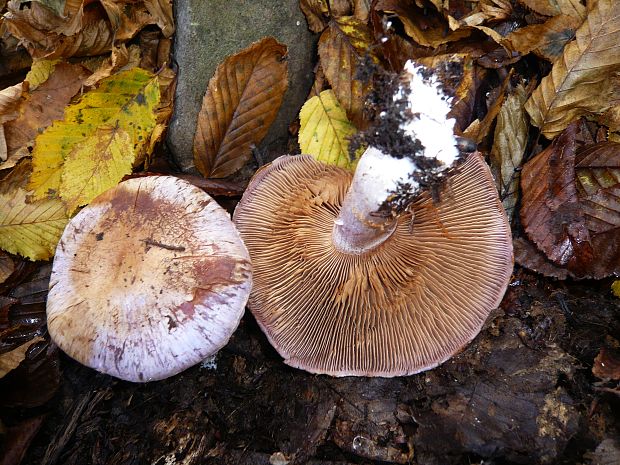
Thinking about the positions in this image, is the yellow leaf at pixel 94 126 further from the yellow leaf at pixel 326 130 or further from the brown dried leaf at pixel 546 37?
the brown dried leaf at pixel 546 37

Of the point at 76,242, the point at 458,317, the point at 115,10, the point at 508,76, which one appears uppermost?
the point at 115,10

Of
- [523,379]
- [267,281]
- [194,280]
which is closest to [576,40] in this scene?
[523,379]

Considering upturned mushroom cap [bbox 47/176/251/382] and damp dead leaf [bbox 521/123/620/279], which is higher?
upturned mushroom cap [bbox 47/176/251/382]

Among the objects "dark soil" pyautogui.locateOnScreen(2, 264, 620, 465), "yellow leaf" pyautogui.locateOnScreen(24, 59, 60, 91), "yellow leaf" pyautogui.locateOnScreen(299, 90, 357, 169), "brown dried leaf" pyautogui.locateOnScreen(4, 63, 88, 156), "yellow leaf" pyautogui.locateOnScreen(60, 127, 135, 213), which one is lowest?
"dark soil" pyautogui.locateOnScreen(2, 264, 620, 465)

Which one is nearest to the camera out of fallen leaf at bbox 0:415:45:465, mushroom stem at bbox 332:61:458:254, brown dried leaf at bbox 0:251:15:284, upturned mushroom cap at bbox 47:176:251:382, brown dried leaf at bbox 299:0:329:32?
mushroom stem at bbox 332:61:458:254

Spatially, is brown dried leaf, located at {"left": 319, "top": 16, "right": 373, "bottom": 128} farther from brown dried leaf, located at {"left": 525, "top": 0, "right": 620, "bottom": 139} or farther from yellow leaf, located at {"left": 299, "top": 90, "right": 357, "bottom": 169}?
brown dried leaf, located at {"left": 525, "top": 0, "right": 620, "bottom": 139}

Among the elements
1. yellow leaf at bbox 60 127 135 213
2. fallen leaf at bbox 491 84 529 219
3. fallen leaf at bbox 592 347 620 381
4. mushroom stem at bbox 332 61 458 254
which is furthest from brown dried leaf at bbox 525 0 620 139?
yellow leaf at bbox 60 127 135 213

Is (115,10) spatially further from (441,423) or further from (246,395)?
(441,423)
